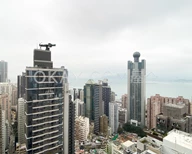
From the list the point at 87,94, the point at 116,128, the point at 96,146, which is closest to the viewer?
the point at 96,146

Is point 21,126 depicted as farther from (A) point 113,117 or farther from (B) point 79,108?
(A) point 113,117

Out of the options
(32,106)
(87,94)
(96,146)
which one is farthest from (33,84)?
(87,94)

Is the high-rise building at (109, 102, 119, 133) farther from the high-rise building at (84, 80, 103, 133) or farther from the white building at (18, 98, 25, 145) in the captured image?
the white building at (18, 98, 25, 145)

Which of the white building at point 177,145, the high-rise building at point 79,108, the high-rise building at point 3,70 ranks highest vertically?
the high-rise building at point 3,70

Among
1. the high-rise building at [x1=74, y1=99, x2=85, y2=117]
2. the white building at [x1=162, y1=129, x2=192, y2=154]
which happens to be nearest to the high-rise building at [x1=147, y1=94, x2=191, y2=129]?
the high-rise building at [x1=74, y1=99, x2=85, y2=117]

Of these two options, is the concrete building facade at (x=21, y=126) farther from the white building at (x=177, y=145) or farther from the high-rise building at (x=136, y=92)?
the high-rise building at (x=136, y=92)

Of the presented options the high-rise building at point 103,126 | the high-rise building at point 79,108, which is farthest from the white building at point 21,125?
the high-rise building at point 103,126

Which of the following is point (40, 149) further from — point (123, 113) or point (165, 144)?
point (123, 113)
